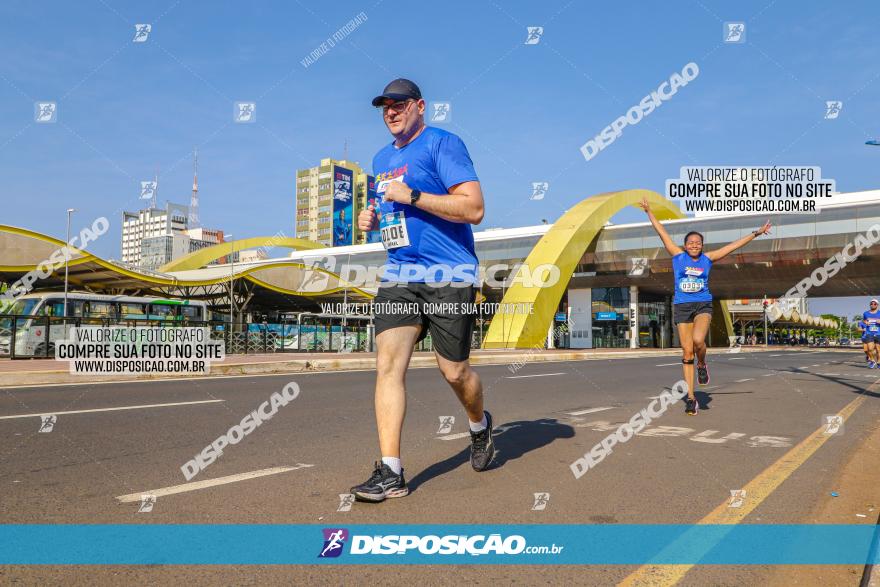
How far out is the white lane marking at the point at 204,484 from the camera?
10.9 feet

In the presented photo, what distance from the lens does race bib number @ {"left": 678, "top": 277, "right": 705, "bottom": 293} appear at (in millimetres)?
7703

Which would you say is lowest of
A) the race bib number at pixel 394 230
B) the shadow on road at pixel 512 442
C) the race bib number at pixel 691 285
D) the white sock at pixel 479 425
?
the shadow on road at pixel 512 442

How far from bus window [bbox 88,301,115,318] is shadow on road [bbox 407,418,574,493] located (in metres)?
23.7

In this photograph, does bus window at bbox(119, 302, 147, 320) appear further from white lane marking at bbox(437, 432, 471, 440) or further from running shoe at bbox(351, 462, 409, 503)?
running shoe at bbox(351, 462, 409, 503)

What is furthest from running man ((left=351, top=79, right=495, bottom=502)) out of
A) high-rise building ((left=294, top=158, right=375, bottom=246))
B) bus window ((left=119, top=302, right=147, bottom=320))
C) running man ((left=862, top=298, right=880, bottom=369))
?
high-rise building ((left=294, top=158, right=375, bottom=246))

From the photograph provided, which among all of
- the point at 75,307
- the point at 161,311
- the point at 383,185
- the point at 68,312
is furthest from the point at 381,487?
the point at 161,311

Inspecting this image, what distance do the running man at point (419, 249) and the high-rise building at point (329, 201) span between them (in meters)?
150

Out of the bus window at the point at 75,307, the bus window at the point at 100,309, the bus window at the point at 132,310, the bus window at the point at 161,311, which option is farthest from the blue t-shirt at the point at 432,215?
Answer: the bus window at the point at 161,311

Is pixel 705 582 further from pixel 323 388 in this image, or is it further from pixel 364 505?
pixel 323 388

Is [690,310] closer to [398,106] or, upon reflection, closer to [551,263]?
[398,106]

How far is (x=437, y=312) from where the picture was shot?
3625 millimetres

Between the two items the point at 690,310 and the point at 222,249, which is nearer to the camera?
the point at 690,310

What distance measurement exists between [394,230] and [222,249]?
6780 centimetres

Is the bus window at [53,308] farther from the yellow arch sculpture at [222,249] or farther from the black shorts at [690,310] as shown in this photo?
the yellow arch sculpture at [222,249]
